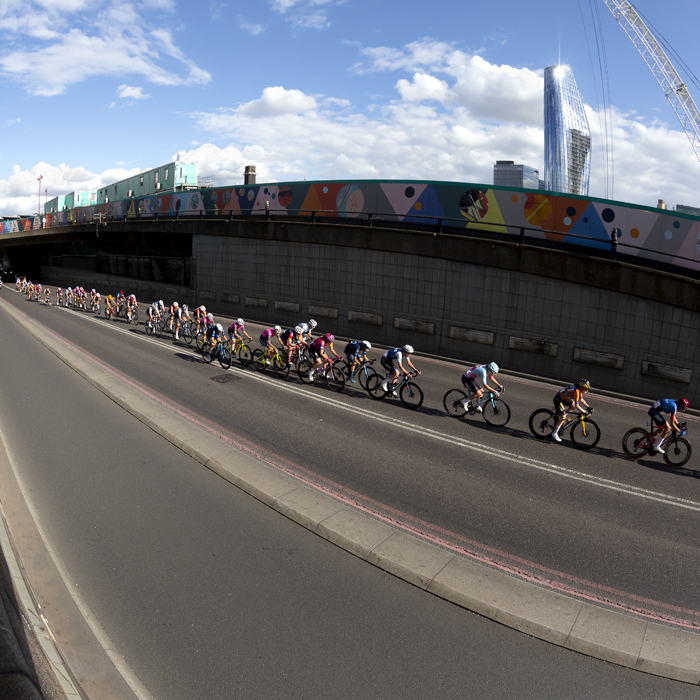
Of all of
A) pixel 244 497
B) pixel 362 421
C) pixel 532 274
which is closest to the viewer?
pixel 244 497

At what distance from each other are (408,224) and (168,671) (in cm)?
1961

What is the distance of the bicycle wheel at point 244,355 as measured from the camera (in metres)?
Result: 17.9

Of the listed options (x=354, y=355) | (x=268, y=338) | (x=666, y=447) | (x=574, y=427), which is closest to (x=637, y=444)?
(x=666, y=447)

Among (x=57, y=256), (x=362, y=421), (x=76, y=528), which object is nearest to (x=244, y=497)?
(x=76, y=528)

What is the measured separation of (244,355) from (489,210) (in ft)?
34.4

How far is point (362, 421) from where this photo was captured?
1208cm

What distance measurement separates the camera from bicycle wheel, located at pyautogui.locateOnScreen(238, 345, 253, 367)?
17.9 meters

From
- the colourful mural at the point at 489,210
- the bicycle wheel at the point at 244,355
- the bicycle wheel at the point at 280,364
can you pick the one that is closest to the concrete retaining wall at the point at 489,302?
the colourful mural at the point at 489,210

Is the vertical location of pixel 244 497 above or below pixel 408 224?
below

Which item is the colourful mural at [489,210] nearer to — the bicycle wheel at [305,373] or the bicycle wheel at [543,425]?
the bicycle wheel at [543,425]

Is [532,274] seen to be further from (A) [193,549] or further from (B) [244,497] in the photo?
(A) [193,549]

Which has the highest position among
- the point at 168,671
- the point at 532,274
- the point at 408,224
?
the point at 408,224

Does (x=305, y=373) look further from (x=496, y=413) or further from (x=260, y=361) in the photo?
(x=496, y=413)

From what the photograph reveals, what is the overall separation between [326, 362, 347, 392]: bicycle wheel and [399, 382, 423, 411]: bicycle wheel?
6.59ft
